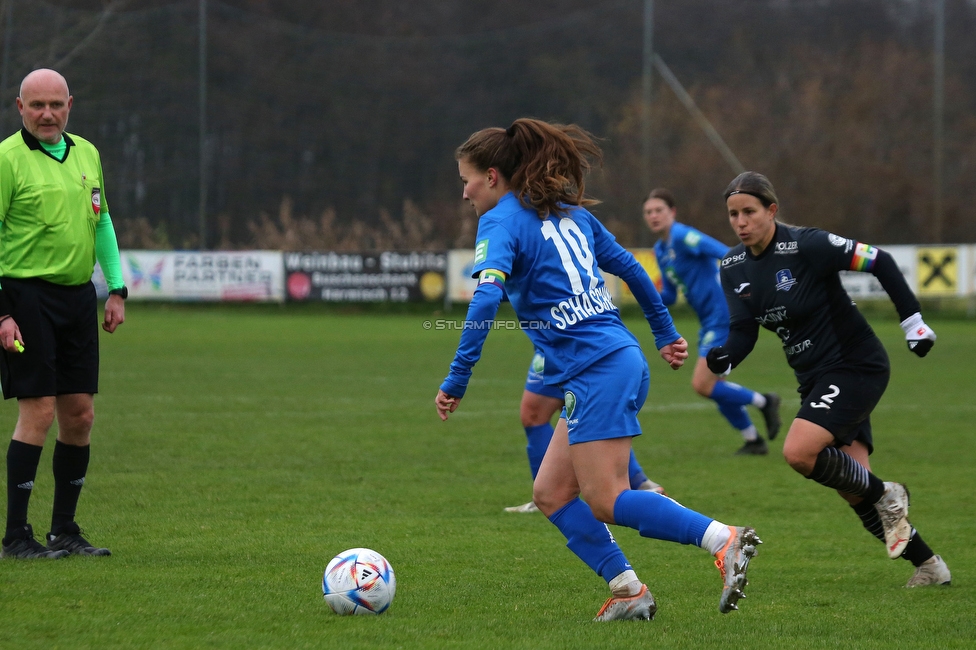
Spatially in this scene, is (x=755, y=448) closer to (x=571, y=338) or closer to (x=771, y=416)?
(x=771, y=416)

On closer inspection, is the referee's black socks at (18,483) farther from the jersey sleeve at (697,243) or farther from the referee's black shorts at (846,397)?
the jersey sleeve at (697,243)

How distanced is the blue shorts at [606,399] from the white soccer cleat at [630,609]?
0.63 metres

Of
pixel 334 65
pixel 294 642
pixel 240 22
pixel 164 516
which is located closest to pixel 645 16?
pixel 334 65

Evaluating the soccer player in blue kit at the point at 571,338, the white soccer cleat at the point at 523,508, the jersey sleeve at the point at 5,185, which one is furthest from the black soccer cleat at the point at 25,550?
the white soccer cleat at the point at 523,508

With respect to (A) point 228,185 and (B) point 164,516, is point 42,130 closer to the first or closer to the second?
(B) point 164,516

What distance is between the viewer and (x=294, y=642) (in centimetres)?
396

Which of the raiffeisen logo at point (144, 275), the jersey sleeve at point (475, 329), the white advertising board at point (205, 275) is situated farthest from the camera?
the raiffeisen logo at point (144, 275)

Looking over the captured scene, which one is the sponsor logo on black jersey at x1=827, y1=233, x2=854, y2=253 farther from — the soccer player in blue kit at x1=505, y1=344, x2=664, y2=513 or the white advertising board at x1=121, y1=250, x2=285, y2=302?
the white advertising board at x1=121, y1=250, x2=285, y2=302

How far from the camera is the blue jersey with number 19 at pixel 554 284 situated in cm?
418

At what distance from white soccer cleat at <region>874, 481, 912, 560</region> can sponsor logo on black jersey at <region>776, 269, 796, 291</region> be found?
95 centimetres

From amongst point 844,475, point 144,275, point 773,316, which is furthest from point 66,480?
point 144,275

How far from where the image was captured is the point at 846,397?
5047 millimetres

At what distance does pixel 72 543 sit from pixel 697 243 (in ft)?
18.2

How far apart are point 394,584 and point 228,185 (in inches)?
1105
